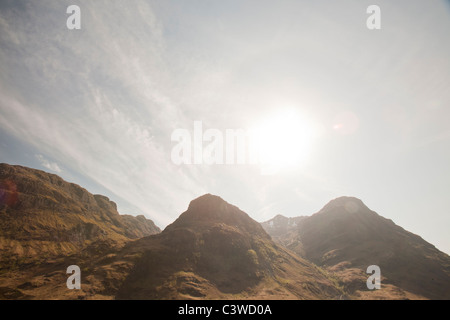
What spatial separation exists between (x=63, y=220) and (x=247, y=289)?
87596mm

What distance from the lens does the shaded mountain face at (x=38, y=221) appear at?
6038cm

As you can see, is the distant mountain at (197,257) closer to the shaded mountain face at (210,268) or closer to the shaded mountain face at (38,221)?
the shaded mountain face at (210,268)

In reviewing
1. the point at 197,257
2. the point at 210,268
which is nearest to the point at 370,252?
the point at 210,268

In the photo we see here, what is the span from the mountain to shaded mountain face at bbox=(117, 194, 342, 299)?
596 inches

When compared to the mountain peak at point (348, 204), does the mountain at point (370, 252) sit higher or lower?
lower

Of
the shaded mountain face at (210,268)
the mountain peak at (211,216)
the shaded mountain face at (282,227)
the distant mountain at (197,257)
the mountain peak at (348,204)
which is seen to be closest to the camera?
the distant mountain at (197,257)

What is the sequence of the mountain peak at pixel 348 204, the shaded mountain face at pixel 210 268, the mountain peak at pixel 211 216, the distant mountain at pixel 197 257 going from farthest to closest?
the mountain peak at pixel 348 204 → the mountain peak at pixel 211 216 → the shaded mountain face at pixel 210 268 → the distant mountain at pixel 197 257

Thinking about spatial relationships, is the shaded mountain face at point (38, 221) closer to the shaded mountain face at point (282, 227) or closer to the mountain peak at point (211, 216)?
the mountain peak at point (211, 216)

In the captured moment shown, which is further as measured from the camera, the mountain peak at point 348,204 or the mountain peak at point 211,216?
the mountain peak at point 348,204

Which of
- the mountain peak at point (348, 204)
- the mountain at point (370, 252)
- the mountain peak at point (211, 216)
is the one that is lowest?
the mountain at point (370, 252)

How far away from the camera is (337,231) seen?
105 metres

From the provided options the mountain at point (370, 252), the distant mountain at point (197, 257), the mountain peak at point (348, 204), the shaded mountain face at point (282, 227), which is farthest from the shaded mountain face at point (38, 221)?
the mountain peak at point (348, 204)

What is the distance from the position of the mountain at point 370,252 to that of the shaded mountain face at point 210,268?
49.7 ft
